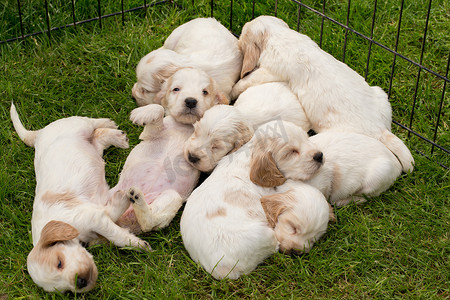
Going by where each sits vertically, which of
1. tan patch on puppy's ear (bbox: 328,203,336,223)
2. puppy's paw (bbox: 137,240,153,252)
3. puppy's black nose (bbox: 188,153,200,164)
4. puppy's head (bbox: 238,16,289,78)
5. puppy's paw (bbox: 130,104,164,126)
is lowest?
puppy's paw (bbox: 137,240,153,252)

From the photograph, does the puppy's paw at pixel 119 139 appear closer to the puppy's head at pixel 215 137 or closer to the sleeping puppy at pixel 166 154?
the sleeping puppy at pixel 166 154

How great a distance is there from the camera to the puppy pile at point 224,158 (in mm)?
4375

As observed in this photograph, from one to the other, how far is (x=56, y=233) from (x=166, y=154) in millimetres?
1236

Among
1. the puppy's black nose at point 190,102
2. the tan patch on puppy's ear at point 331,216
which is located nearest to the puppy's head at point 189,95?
the puppy's black nose at point 190,102

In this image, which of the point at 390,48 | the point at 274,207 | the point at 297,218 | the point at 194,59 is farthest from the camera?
the point at 390,48

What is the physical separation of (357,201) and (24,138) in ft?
8.50

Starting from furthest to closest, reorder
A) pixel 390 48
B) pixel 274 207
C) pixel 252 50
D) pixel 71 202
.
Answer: pixel 390 48, pixel 252 50, pixel 71 202, pixel 274 207

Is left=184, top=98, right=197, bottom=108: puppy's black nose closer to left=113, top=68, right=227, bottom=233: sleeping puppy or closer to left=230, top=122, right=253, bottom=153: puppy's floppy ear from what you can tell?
left=113, top=68, right=227, bottom=233: sleeping puppy

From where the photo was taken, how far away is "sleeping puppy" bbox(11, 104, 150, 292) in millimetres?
4164

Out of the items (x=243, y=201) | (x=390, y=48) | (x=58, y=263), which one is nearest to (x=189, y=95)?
(x=243, y=201)

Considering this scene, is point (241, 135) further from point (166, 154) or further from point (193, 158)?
point (166, 154)

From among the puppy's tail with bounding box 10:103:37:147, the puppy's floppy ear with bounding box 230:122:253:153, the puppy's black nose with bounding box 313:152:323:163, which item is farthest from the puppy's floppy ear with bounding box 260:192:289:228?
the puppy's tail with bounding box 10:103:37:147

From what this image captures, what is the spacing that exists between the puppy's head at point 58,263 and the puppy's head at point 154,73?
5.86ft

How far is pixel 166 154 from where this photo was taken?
5.15 metres
